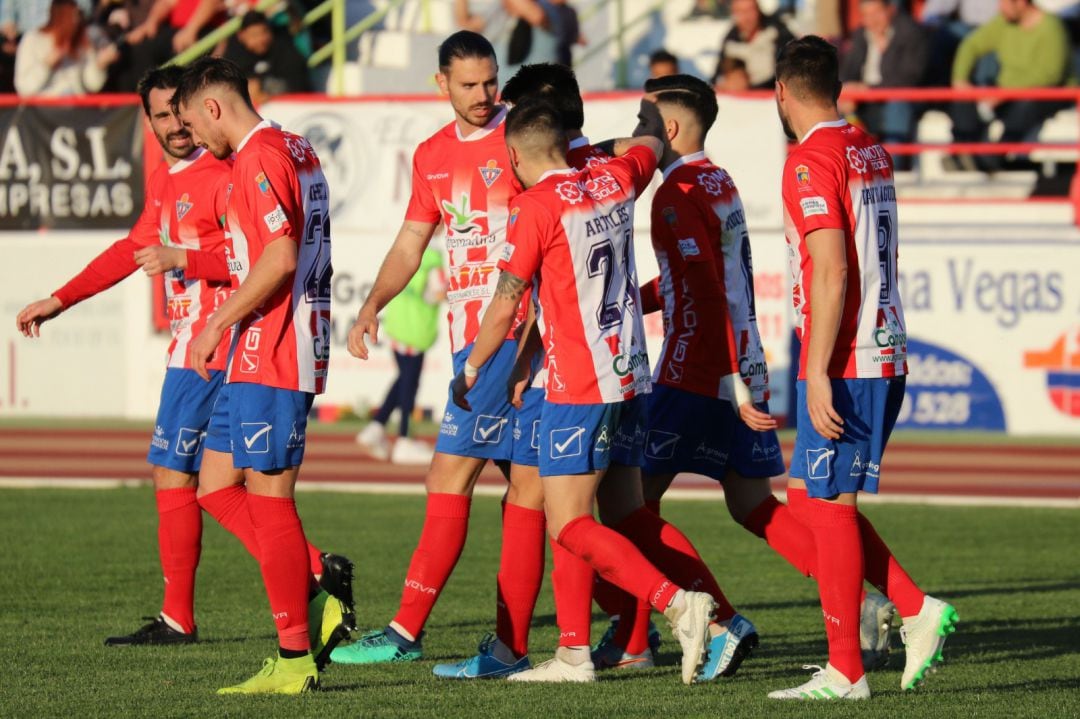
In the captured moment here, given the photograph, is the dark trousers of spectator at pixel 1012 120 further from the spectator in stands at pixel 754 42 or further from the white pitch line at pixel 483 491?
the white pitch line at pixel 483 491

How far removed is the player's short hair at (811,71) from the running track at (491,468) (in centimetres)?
777

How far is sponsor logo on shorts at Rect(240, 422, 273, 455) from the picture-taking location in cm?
654

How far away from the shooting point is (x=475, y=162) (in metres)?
7.36

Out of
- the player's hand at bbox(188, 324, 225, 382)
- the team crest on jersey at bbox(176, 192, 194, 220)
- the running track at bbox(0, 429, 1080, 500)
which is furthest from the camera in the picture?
the running track at bbox(0, 429, 1080, 500)

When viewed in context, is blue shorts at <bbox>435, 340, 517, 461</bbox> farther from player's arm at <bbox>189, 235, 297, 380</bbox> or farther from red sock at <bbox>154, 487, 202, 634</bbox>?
red sock at <bbox>154, 487, 202, 634</bbox>

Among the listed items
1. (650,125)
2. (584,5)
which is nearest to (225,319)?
(650,125)

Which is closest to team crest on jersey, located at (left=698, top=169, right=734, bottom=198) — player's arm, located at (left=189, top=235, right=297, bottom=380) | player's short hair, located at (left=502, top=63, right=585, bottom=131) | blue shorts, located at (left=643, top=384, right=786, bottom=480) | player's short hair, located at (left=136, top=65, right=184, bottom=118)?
player's short hair, located at (left=502, top=63, right=585, bottom=131)

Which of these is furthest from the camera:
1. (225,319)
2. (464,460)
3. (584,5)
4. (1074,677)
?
(584,5)

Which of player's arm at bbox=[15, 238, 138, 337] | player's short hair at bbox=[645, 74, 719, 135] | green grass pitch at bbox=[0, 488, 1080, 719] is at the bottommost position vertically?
green grass pitch at bbox=[0, 488, 1080, 719]

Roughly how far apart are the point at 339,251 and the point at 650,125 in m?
12.3

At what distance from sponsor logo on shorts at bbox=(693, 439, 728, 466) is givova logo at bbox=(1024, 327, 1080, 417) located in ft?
36.6

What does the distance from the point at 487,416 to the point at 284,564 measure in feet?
3.64

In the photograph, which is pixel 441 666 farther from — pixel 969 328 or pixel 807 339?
pixel 969 328

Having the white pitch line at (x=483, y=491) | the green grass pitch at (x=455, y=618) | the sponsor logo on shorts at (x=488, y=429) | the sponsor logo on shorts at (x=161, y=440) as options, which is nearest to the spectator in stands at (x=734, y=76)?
the white pitch line at (x=483, y=491)
